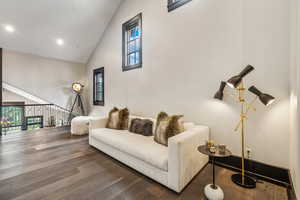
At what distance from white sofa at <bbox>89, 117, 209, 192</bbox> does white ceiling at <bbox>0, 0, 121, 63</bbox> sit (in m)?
3.90

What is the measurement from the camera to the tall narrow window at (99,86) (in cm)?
491

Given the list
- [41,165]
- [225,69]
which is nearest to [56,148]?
[41,165]

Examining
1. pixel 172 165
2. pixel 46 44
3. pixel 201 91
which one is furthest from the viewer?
pixel 46 44

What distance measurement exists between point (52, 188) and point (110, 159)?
94cm

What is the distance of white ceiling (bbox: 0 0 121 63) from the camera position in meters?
3.47

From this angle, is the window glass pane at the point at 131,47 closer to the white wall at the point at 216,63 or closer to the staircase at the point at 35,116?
the white wall at the point at 216,63

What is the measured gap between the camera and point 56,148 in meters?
2.88

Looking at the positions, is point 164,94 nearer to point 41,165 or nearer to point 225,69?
point 225,69

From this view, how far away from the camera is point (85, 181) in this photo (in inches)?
Answer: 69.8

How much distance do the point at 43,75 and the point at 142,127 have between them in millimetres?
4743

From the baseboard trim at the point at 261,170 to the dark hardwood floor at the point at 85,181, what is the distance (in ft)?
0.31

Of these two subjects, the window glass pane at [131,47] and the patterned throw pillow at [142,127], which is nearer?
the patterned throw pillow at [142,127]

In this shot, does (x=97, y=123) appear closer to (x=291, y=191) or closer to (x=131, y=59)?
(x=131, y=59)

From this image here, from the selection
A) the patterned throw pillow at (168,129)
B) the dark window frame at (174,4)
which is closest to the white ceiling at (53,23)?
the dark window frame at (174,4)
